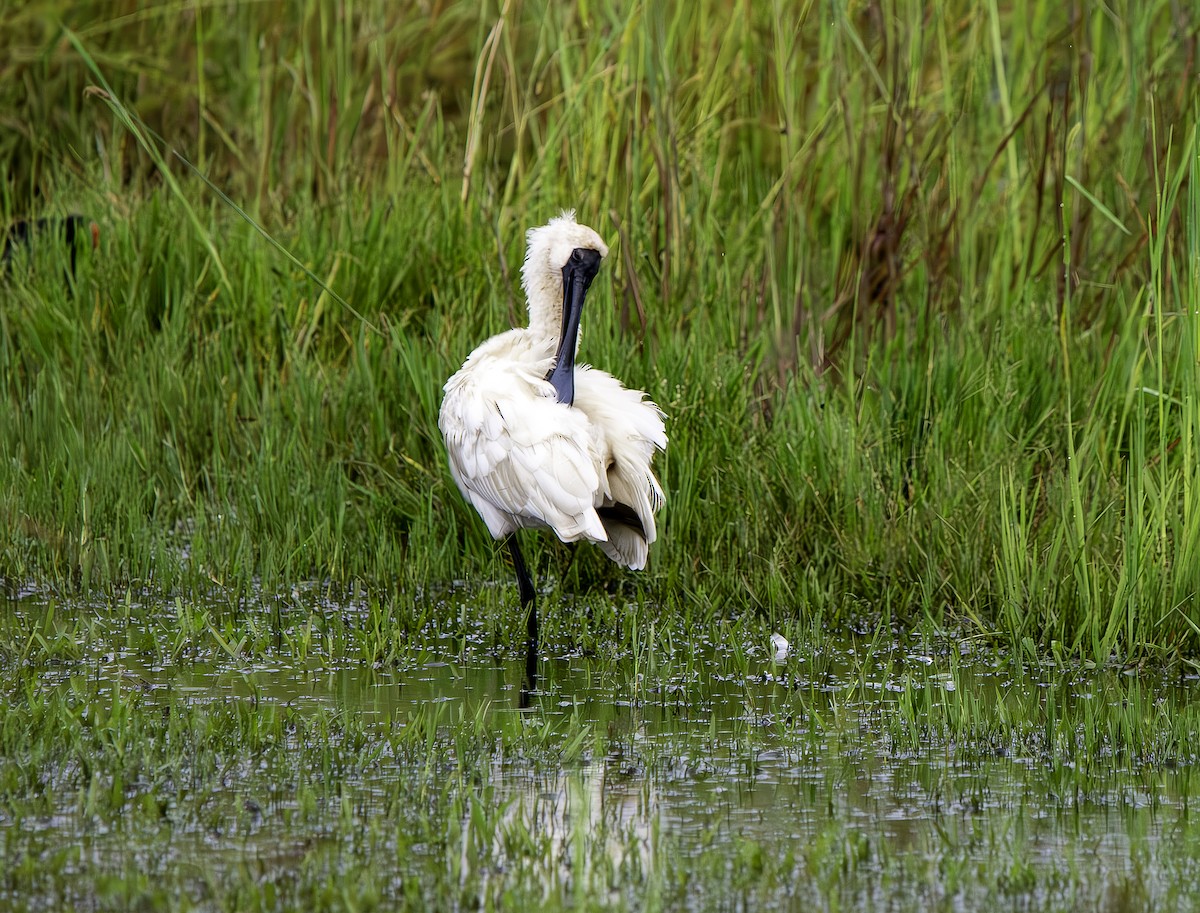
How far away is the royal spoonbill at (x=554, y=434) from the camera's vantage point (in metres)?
5.41

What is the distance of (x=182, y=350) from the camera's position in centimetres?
726

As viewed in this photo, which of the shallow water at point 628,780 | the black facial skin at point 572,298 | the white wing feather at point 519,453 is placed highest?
the black facial skin at point 572,298

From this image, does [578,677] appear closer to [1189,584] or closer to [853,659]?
[853,659]

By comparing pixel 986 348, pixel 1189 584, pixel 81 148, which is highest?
pixel 81 148

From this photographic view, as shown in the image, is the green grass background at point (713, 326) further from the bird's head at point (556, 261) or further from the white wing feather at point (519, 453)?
the bird's head at point (556, 261)

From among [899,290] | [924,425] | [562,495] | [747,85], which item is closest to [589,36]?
Answer: [747,85]

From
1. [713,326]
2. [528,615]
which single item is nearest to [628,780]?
[528,615]

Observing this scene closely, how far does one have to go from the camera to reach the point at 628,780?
409 centimetres

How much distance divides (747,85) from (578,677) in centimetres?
375

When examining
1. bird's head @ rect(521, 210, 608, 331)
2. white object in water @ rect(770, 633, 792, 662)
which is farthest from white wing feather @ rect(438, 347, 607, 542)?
white object in water @ rect(770, 633, 792, 662)

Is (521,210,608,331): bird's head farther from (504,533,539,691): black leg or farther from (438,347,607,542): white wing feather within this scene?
(504,533,539,691): black leg

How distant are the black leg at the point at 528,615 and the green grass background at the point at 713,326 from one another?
13 centimetres

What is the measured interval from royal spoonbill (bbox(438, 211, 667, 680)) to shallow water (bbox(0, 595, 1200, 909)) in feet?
1.65

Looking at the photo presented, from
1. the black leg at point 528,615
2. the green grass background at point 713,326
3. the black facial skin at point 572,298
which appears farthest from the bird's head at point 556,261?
the black leg at point 528,615
